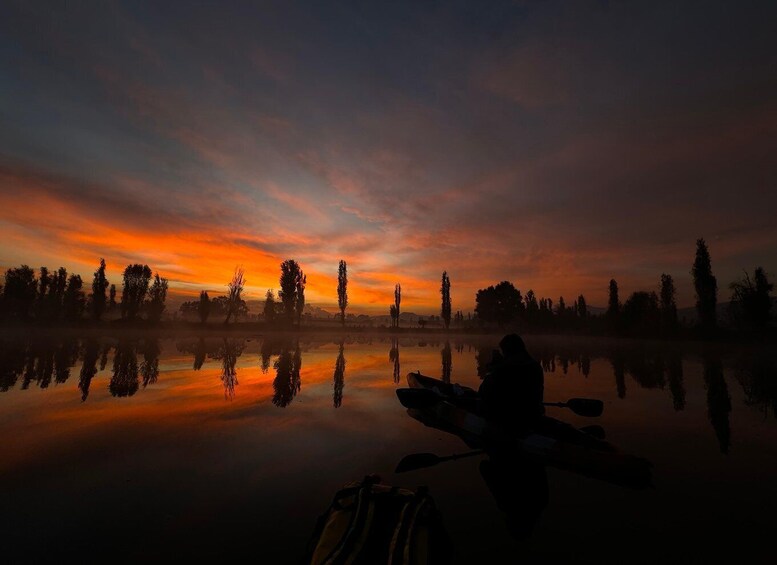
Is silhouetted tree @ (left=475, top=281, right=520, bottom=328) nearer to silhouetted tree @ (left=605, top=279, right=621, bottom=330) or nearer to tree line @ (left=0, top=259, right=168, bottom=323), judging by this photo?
silhouetted tree @ (left=605, top=279, right=621, bottom=330)

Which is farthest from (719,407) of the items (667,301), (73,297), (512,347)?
(73,297)

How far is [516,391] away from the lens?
632 centimetres

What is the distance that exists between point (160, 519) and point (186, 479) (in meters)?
1.18

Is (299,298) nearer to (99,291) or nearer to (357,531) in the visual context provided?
(99,291)

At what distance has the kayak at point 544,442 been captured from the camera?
4.91 meters

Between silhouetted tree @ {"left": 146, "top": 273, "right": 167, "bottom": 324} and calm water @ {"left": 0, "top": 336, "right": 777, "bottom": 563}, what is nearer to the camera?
calm water @ {"left": 0, "top": 336, "right": 777, "bottom": 563}

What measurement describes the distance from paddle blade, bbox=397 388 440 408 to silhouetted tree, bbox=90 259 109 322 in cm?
7285

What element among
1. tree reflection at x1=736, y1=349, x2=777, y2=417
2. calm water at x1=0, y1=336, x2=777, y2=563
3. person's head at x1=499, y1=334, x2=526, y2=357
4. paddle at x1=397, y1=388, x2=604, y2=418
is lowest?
tree reflection at x1=736, y1=349, x2=777, y2=417

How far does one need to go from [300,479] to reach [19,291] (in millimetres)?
89141

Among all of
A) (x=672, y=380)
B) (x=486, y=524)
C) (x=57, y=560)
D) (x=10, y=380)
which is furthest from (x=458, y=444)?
(x=10, y=380)

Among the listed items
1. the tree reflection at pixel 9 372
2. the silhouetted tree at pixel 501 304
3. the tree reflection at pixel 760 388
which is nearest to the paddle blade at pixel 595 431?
the tree reflection at pixel 760 388

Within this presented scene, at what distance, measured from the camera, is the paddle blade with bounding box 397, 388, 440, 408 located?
812cm

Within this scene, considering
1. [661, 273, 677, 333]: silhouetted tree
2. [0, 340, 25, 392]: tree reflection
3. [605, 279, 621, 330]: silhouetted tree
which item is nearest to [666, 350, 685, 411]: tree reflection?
[0, 340, 25, 392]: tree reflection

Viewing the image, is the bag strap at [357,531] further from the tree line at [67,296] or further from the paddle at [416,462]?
the tree line at [67,296]
